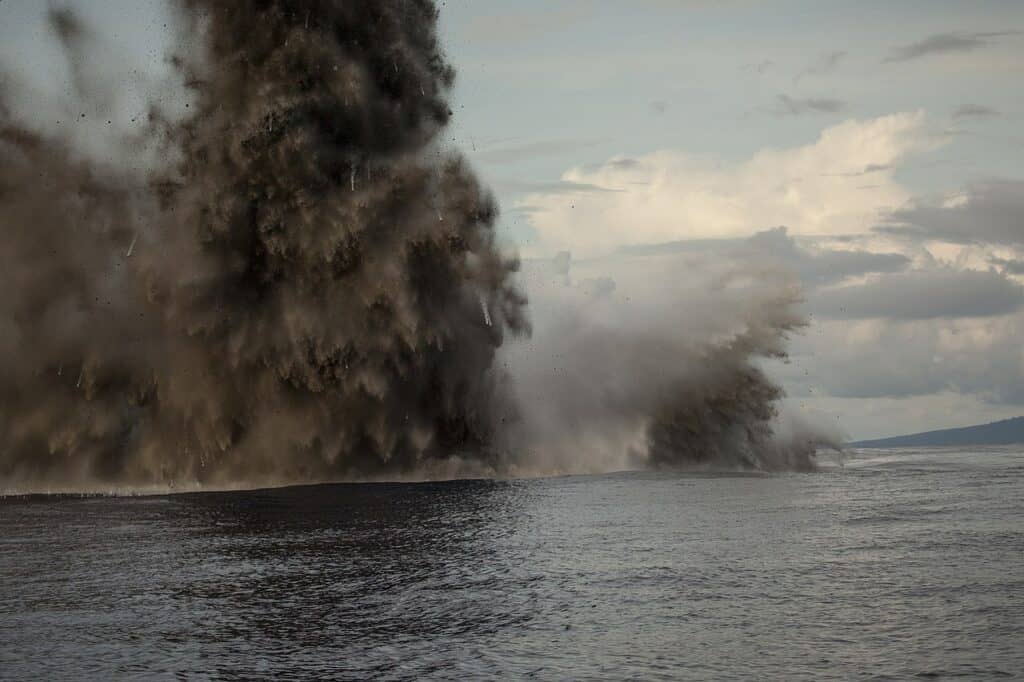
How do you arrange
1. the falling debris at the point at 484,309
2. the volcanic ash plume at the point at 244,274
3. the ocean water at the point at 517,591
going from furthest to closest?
the falling debris at the point at 484,309 → the volcanic ash plume at the point at 244,274 → the ocean water at the point at 517,591

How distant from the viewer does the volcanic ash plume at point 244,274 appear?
53250 mm

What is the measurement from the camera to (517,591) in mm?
22938

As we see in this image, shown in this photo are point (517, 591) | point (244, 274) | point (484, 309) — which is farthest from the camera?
point (484, 309)

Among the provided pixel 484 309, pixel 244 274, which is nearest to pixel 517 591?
pixel 244 274

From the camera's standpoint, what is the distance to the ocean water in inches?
660

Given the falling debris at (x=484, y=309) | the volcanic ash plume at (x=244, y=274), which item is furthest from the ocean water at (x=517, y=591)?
the falling debris at (x=484, y=309)

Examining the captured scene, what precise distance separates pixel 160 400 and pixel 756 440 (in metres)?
36.7

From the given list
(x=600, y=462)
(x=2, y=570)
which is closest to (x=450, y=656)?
(x=2, y=570)

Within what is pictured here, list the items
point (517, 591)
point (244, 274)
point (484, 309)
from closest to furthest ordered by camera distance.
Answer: point (517, 591)
point (244, 274)
point (484, 309)

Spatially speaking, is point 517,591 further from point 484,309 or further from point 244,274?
point 484,309

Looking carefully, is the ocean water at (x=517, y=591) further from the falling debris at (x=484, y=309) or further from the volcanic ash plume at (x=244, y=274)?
the falling debris at (x=484, y=309)

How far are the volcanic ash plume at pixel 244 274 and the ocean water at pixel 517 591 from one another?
41.9ft

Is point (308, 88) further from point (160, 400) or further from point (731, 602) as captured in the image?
point (731, 602)

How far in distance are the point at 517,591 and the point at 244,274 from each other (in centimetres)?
3519
